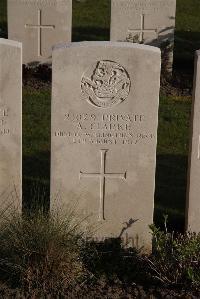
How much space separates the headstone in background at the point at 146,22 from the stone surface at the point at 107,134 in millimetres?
6045

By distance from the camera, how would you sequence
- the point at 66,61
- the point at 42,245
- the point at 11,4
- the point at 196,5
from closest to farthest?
1. the point at 42,245
2. the point at 66,61
3. the point at 11,4
4. the point at 196,5

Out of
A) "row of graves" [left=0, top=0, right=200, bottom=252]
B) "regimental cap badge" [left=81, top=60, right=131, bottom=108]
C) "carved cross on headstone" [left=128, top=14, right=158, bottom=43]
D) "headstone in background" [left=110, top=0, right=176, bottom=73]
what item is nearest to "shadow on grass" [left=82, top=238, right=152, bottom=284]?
"row of graves" [left=0, top=0, right=200, bottom=252]

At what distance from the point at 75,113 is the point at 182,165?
10.1 feet

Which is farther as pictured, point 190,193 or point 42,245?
point 190,193

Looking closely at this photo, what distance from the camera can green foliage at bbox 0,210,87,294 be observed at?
6.19m

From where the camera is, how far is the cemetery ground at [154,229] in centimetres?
629

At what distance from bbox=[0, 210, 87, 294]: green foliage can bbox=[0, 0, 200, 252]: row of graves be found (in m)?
0.75

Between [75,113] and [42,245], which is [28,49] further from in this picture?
[42,245]

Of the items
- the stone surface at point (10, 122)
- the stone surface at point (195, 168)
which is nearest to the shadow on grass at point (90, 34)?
the stone surface at point (10, 122)

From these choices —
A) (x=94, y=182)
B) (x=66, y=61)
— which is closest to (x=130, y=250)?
(x=94, y=182)

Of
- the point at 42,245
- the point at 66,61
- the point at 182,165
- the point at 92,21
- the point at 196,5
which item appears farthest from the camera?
the point at 196,5

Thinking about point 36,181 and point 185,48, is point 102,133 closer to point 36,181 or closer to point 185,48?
point 36,181

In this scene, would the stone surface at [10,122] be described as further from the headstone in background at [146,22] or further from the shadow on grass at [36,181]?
the headstone in background at [146,22]

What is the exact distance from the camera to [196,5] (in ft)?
66.0
